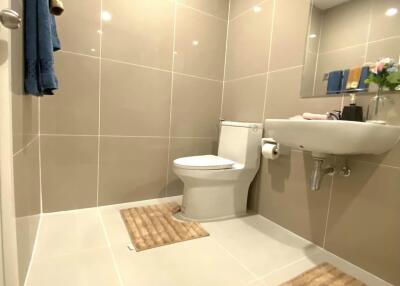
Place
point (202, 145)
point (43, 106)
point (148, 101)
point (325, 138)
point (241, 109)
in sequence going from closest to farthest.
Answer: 1. point (325, 138)
2. point (43, 106)
3. point (148, 101)
4. point (241, 109)
5. point (202, 145)

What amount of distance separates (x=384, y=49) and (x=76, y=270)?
1.78 meters

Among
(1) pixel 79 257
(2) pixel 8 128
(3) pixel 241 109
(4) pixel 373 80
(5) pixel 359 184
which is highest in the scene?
(4) pixel 373 80

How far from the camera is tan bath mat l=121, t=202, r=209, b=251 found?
1.22 metres

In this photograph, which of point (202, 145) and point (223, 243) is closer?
point (223, 243)

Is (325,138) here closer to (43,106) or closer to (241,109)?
(241,109)

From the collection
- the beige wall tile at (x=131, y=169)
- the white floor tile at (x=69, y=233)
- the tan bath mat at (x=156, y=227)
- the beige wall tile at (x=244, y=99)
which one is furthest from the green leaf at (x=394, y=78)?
the white floor tile at (x=69, y=233)

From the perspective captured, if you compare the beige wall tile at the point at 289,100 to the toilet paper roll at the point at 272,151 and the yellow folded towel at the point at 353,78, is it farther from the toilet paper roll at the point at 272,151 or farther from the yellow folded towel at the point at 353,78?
the toilet paper roll at the point at 272,151

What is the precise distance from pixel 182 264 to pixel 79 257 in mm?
510

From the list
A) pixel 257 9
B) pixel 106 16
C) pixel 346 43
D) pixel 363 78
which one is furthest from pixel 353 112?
pixel 106 16

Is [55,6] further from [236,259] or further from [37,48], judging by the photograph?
[236,259]

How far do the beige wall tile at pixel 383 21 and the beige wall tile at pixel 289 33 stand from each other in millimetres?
346

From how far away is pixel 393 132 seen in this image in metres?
0.92

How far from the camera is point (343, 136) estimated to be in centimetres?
85

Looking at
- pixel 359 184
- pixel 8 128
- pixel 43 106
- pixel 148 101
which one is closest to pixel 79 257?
pixel 8 128
